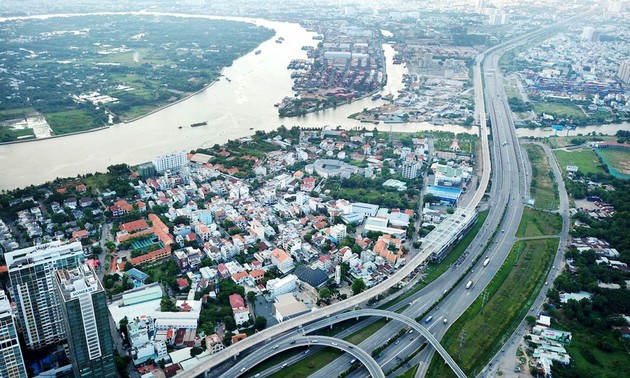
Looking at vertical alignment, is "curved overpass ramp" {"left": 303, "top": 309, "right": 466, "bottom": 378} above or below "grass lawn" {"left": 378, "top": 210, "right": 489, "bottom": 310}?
above

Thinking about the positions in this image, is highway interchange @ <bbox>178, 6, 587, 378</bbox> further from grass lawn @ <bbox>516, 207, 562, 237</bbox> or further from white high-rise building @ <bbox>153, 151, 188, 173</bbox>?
white high-rise building @ <bbox>153, 151, 188, 173</bbox>

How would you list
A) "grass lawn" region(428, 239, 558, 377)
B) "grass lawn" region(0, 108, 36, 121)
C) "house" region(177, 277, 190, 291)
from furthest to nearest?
1. "grass lawn" region(0, 108, 36, 121)
2. "house" region(177, 277, 190, 291)
3. "grass lawn" region(428, 239, 558, 377)

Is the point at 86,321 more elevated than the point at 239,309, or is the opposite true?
the point at 86,321

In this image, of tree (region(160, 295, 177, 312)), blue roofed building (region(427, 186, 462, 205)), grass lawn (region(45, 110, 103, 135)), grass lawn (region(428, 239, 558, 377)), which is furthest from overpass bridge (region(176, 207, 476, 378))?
grass lawn (region(45, 110, 103, 135))

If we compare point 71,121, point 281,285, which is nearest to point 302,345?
point 281,285

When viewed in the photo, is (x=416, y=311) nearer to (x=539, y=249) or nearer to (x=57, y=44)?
(x=539, y=249)

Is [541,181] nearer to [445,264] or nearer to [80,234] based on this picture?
[445,264]

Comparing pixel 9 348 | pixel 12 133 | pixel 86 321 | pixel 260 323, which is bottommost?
pixel 260 323
